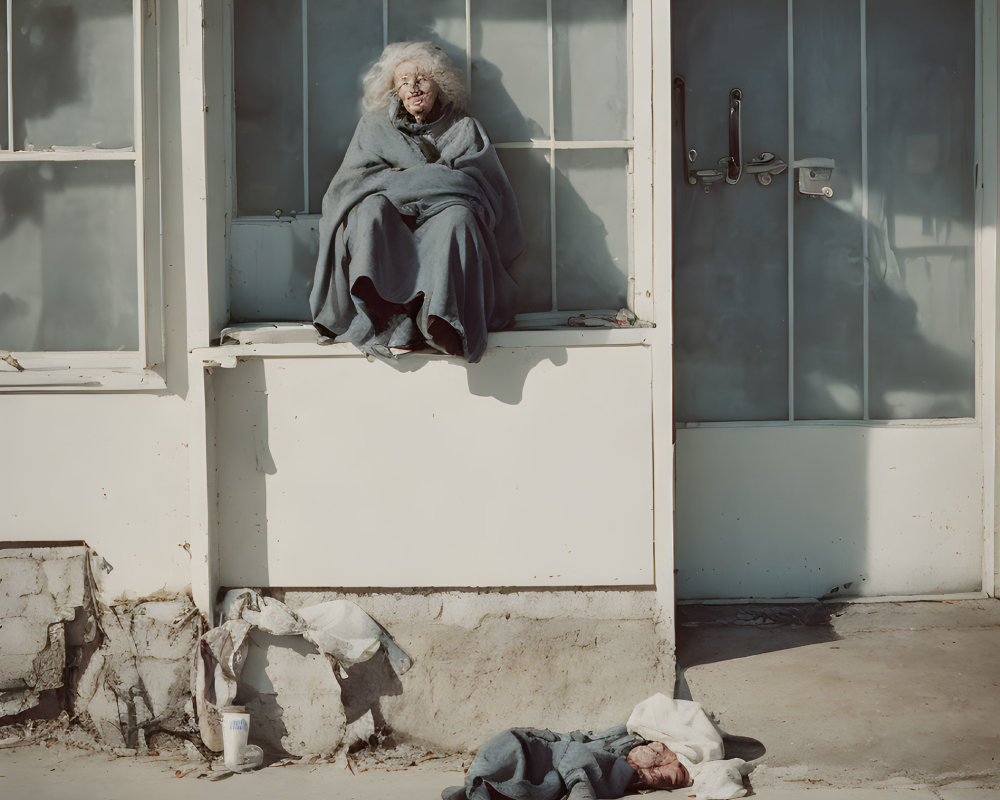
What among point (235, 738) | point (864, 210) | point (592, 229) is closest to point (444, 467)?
point (592, 229)

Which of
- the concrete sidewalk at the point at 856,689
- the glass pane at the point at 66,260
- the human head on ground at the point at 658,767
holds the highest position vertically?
the glass pane at the point at 66,260

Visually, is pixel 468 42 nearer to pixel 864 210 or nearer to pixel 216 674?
pixel 864 210

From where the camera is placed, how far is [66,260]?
355 cm

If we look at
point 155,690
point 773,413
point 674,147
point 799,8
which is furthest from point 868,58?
point 155,690

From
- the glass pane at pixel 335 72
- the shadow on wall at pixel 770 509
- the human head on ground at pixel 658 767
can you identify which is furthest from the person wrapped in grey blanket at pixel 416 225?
the human head on ground at pixel 658 767

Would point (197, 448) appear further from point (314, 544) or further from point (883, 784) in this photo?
point (883, 784)

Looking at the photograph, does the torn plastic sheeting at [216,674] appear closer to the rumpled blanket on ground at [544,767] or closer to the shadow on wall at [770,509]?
the rumpled blanket on ground at [544,767]

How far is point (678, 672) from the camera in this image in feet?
11.4

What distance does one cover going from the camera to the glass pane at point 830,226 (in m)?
3.88

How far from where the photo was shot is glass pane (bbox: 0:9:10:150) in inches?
137

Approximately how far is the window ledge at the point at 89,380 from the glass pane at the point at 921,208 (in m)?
2.74

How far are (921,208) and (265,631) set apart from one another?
2.96 metres

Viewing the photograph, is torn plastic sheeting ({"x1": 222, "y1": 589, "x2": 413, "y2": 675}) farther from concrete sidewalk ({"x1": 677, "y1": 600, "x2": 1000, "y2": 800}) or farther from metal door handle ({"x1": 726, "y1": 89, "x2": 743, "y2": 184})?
metal door handle ({"x1": 726, "y1": 89, "x2": 743, "y2": 184})

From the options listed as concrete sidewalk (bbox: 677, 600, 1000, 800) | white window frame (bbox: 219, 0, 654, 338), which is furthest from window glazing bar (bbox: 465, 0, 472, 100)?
concrete sidewalk (bbox: 677, 600, 1000, 800)
